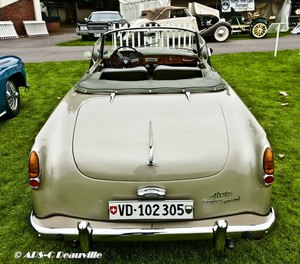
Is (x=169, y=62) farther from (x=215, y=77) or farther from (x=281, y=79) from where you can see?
(x=281, y=79)

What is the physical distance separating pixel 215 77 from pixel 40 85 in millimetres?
5522

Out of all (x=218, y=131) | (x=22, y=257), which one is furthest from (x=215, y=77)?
(x=22, y=257)

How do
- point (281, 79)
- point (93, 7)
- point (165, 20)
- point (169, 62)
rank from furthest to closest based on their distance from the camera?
point (93, 7)
point (165, 20)
point (281, 79)
point (169, 62)

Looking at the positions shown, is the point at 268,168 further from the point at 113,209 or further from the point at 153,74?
the point at 153,74

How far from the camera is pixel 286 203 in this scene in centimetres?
308

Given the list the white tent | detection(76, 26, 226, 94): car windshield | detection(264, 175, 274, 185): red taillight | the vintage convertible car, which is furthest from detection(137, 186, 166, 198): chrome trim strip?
the white tent

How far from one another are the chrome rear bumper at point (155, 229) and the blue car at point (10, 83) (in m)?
3.22

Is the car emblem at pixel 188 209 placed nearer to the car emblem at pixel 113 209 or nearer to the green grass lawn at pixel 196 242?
the car emblem at pixel 113 209

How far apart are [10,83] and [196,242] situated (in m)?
3.93

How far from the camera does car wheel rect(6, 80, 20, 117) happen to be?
506 cm

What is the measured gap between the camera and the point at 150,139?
2.15 meters

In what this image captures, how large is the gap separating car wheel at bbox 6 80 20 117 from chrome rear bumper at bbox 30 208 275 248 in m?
3.48

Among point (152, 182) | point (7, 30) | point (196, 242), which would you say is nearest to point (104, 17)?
point (7, 30)

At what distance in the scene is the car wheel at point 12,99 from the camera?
16.6ft
